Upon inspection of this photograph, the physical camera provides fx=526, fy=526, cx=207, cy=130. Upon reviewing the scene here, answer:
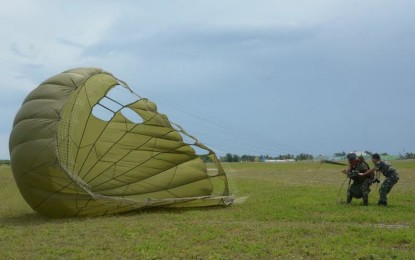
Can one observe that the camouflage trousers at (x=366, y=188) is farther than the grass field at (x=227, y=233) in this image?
Yes

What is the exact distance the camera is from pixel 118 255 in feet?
27.5

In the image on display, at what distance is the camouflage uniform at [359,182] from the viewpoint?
14383mm

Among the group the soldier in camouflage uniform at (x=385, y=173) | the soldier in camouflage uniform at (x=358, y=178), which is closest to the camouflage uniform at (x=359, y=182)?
the soldier in camouflage uniform at (x=358, y=178)

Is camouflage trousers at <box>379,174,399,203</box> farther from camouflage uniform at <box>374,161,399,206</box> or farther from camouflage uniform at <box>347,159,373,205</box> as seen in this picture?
camouflage uniform at <box>347,159,373,205</box>

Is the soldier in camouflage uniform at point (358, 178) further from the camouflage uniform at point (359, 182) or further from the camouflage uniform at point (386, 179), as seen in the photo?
the camouflage uniform at point (386, 179)

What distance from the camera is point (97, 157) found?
50.3ft

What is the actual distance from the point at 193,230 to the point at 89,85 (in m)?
5.86

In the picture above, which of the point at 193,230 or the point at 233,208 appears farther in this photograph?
the point at 233,208

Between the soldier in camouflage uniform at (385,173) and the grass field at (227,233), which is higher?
the soldier in camouflage uniform at (385,173)

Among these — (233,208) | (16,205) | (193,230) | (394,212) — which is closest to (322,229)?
(193,230)

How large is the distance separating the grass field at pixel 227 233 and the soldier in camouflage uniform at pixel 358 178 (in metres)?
0.31

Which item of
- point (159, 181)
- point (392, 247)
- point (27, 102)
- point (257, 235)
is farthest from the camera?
point (159, 181)

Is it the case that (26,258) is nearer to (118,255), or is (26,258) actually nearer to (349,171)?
(118,255)

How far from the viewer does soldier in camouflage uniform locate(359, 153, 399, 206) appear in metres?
14.2
